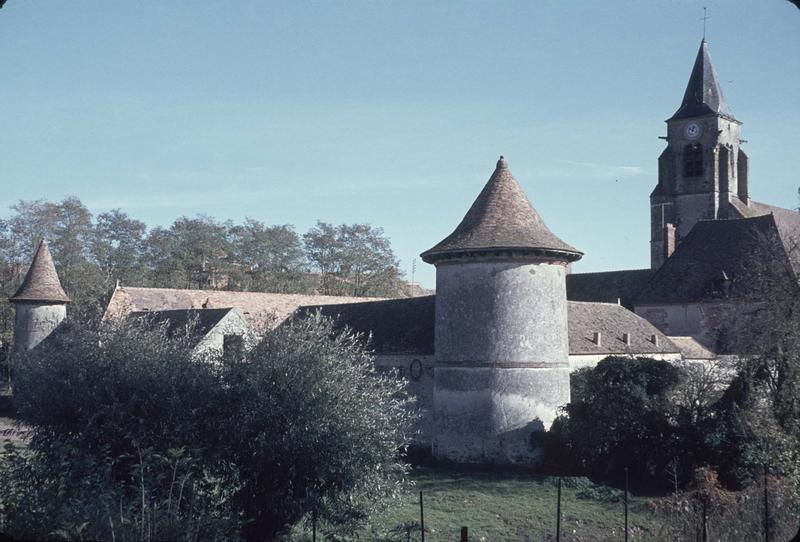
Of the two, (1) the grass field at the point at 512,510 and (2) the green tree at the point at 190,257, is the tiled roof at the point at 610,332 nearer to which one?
(1) the grass field at the point at 512,510

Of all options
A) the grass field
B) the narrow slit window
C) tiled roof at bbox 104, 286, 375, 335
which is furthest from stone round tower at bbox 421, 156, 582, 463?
the narrow slit window

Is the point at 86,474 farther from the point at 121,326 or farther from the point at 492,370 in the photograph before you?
the point at 492,370

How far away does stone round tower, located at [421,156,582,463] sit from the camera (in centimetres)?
2648

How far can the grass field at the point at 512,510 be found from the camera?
766 inches

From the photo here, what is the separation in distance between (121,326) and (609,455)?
15163 millimetres

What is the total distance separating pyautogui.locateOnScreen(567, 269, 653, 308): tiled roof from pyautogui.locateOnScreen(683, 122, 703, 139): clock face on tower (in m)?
16.7

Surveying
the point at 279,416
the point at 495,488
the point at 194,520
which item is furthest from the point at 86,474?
the point at 495,488

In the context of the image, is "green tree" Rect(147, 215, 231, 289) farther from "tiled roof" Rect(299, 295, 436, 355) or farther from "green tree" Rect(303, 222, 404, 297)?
"tiled roof" Rect(299, 295, 436, 355)

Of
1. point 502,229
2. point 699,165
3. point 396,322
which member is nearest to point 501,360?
point 502,229

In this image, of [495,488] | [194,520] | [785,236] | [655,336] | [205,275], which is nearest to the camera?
[194,520]

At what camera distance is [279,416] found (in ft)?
56.7

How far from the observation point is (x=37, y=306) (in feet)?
145

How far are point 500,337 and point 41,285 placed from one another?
94.8 feet

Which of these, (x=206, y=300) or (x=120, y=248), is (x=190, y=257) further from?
(x=206, y=300)
